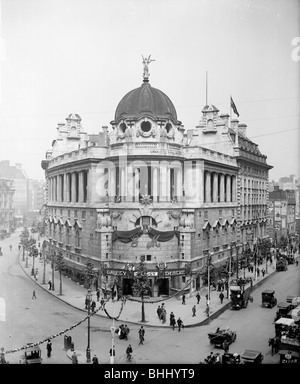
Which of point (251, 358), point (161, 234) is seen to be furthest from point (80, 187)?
point (251, 358)

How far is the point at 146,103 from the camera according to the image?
52125 mm

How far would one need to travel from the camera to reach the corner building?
48.1 meters

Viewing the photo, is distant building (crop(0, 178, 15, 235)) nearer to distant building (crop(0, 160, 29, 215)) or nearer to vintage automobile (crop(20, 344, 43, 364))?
distant building (crop(0, 160, 29, 215))

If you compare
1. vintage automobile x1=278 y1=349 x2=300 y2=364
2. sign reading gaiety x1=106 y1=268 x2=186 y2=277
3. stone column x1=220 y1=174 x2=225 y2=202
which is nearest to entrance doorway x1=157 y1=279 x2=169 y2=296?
sign reading gaiety x1=106 y1=268 x2=186 y2=277

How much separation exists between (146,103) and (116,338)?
28.5 metres

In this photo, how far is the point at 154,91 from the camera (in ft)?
175

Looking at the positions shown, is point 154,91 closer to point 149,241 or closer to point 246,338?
point 149,241

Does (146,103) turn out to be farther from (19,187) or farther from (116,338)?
(19,187)

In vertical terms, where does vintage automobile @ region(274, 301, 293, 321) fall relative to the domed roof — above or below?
below

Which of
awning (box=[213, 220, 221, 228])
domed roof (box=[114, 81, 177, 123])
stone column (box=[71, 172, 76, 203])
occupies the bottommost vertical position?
awning (box=[213, 220, 221, 228])

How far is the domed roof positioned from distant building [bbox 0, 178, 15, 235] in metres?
60.2

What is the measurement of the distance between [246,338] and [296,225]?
7092 centimetres

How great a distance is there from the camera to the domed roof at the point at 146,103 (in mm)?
52000
